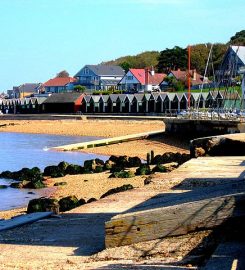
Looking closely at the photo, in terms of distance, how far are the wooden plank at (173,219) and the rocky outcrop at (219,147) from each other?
12471mm

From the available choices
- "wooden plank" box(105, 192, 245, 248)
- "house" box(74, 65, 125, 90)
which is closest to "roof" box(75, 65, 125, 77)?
"house" box(74, 65, 125, 90)

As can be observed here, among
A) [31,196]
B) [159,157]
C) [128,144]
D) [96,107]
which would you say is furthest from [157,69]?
[31,196]

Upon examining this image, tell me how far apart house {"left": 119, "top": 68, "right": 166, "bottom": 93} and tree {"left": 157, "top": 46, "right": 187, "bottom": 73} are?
7.98 meters

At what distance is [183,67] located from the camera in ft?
435

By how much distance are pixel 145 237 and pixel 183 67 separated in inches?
4989

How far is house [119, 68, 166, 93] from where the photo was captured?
4744 inches

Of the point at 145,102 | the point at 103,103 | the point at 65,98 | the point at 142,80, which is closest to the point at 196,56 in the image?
the point at 142,80

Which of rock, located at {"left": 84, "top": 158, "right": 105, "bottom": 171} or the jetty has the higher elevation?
the jetty

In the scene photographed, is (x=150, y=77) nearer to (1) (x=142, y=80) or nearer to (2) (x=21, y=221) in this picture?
(1) (x=142, y=80)

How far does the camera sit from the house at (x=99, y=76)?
14150 centimetres

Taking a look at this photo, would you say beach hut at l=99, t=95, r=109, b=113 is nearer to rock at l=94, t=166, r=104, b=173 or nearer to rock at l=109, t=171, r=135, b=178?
rock at l=94, t=166, r=104, b=173

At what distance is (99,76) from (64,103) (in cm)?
3708

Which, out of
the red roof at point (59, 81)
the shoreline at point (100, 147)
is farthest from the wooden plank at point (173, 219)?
the red roof at point (59, 81)

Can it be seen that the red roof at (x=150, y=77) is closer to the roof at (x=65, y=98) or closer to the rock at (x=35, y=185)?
the roof at (x=65, y=98)
